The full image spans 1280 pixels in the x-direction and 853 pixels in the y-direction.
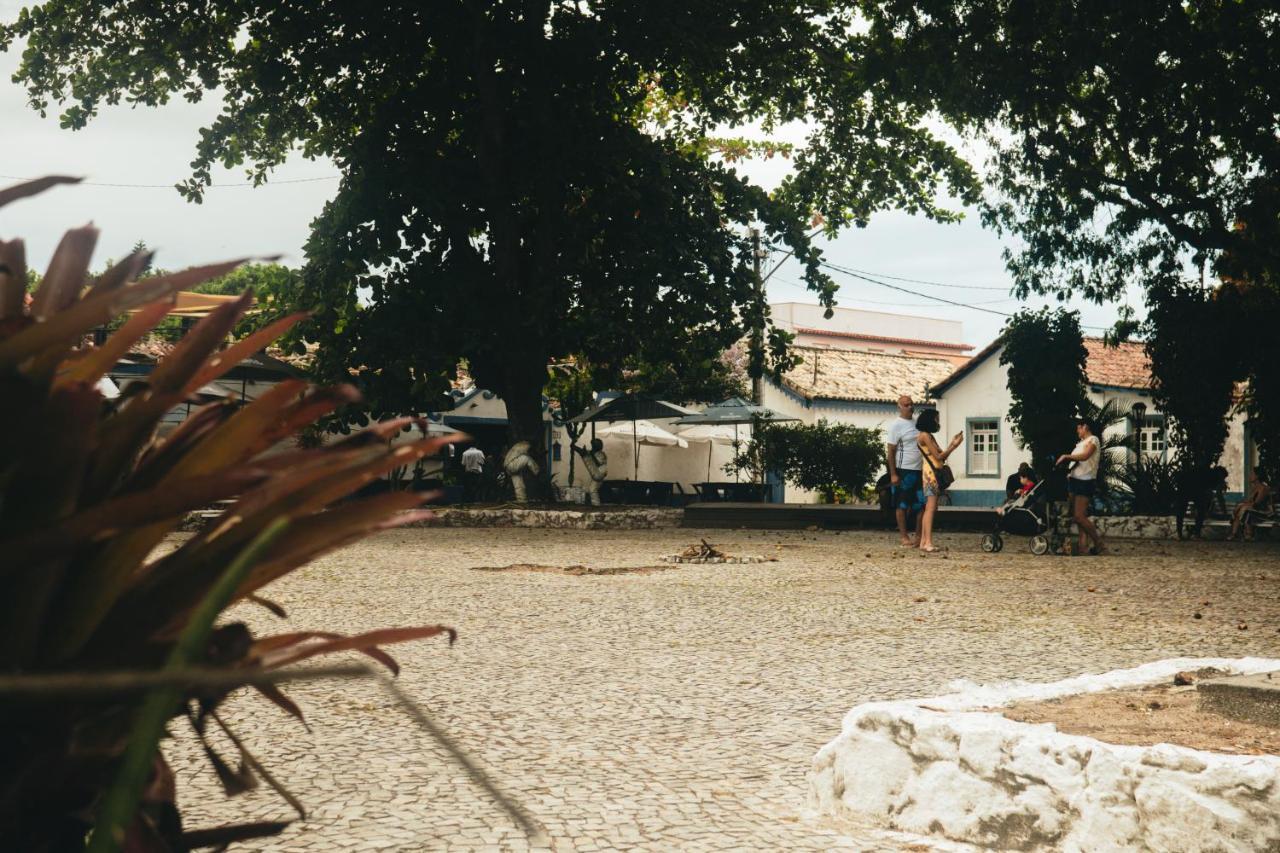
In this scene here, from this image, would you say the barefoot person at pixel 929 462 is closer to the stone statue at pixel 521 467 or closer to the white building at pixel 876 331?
the stone statue at pixel 521 467

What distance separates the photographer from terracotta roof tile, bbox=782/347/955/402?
4303cm

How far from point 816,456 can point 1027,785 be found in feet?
92.5

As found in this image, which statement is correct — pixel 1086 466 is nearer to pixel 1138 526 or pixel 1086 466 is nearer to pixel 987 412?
pixel 1138 526

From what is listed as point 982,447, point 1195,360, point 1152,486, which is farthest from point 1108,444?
point 982,447

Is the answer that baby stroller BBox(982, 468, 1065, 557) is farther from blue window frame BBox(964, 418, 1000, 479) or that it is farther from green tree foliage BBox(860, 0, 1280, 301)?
blue window frame BBox(964, 418, 1000, 479)

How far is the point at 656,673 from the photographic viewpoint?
6.41 metres

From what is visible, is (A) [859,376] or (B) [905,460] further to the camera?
(A) [859,376]

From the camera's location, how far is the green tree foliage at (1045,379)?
70.8ft

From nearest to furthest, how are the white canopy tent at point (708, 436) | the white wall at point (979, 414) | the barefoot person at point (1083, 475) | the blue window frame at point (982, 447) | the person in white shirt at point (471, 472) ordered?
the barefoot person at point (1083, 475), the person in white shirt at point (471, 472), the white wall at point (979, 414), the white canopy tent at point (708, 436), the blue window frame at point (982, 447)

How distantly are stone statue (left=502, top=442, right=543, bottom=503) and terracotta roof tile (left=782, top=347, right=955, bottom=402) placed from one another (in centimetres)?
2114

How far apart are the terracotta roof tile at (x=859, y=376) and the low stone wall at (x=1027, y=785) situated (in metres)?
38.2

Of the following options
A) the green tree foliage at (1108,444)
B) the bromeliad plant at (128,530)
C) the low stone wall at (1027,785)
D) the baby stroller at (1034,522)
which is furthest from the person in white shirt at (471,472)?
the bromeliad plant at (128,530)

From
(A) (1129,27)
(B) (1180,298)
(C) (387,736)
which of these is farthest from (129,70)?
(C) (387,736)

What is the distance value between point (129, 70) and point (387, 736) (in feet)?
63.1
